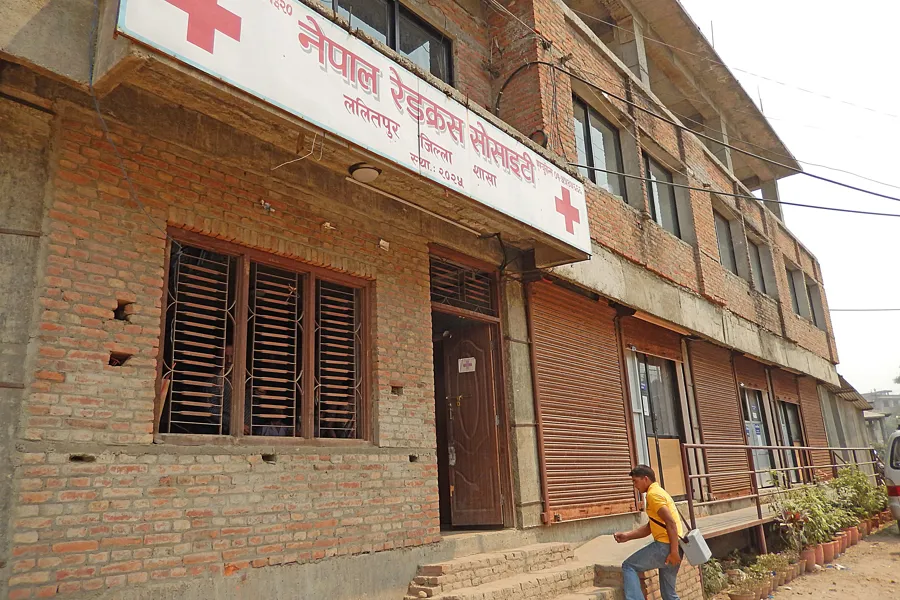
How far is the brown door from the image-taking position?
802cm

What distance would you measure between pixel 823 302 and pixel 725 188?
370 inches

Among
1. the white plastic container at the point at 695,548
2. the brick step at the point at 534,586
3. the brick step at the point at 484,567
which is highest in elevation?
the white plastic container at the point at 695,548

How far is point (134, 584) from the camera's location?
4.54 metres

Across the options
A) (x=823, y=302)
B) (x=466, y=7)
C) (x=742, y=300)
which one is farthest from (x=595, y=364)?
(x=823, y=302)

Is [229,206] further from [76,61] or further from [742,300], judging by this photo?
[742,300]

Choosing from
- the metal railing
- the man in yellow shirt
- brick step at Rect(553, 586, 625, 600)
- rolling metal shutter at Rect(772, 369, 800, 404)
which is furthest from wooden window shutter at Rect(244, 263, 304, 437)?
rolling metal shutter at Rect(772, 369, 800, 404)

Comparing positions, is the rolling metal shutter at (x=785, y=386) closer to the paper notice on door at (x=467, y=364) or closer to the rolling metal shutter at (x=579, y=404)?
the rolling metal shutter at (x=579, y=404)

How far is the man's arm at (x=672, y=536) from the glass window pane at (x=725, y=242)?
10639mm

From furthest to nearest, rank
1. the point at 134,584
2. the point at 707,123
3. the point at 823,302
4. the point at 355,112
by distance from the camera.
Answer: the point at 823,302 → the point at 707,123 → the point at 355,112 → the point at 134,584

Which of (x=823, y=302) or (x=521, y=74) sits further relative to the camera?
(x=823, y=302)

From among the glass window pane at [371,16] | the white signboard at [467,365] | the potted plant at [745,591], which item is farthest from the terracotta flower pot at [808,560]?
the glass window pane at [371,16]

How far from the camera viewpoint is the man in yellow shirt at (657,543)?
6.25m

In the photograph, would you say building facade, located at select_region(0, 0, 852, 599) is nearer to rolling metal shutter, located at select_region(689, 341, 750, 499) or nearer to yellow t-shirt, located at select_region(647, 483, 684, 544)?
yellow t-shirt, located at select_region(647, 483, 684, 544)

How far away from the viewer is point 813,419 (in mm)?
20234
